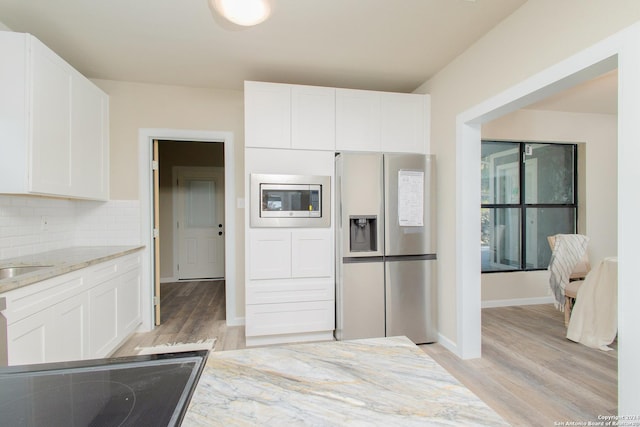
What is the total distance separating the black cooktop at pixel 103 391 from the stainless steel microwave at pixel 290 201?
1.88 m

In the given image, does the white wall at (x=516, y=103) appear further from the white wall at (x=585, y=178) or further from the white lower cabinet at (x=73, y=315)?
the white lower cabinet at (x=73, y=315)

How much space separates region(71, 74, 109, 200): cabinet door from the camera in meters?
2.40

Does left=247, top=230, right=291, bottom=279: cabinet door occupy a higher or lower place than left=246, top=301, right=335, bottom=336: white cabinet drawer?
higher

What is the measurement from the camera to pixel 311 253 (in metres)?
2.71

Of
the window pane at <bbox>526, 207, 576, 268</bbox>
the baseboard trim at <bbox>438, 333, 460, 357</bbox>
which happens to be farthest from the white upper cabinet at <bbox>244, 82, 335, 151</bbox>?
the window pane at <bbox>526, 207, 576, 268</bbox>

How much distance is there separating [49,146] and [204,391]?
2374mm

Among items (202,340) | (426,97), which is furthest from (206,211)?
(426,97)

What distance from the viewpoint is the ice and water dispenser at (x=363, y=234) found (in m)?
2.68

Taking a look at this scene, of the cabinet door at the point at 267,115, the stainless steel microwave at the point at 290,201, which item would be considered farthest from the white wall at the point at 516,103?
the cabinet door at the point at 267,115

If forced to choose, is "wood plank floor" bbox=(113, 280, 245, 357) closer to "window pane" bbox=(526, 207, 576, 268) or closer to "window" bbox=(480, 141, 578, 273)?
"window" bbox=(480, 141, 578, 273)

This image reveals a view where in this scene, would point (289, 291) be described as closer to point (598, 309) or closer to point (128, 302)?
point (128, 302)

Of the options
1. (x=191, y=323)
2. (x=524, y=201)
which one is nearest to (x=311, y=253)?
(x=191, y=323)

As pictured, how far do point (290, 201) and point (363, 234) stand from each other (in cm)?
74

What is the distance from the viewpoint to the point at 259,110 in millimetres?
2639
